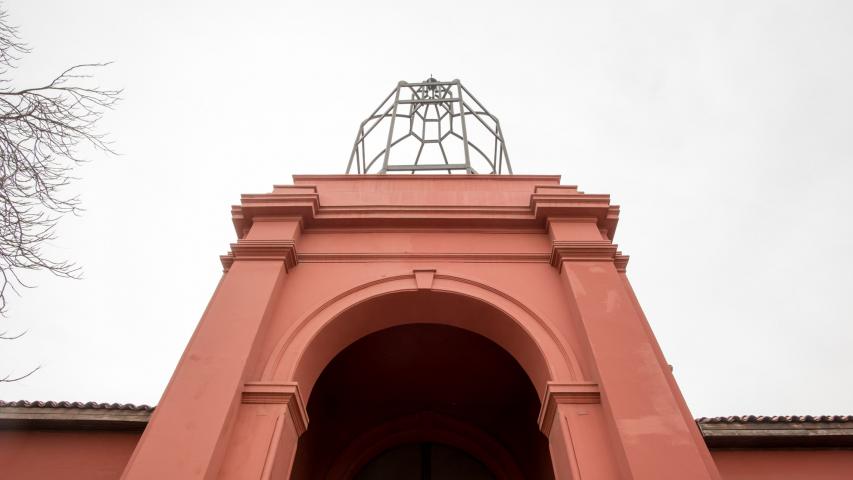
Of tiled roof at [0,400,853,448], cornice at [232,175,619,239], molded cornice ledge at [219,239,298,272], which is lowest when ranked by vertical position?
tiled roof at [0,400,853,448]

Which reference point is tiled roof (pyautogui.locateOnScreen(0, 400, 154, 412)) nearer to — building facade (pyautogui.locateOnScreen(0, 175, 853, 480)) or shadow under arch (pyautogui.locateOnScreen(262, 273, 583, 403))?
building facade (pyautogui.locateOnScreen(0, 175, 853, 480))

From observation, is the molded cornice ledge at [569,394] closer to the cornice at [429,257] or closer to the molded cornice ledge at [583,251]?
the molded cornice ledge at [583,251]

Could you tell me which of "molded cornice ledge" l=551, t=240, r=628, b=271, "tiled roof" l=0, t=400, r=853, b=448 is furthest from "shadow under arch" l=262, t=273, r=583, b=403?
"tiled roof" l=0, t=400, r=853, b=448

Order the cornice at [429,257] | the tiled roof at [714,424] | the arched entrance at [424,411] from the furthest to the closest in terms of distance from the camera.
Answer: the arched entrance at [424,411]
the cornice at [429,257]
the tiled roof at [714,424]

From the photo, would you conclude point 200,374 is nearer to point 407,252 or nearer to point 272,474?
point 272,474

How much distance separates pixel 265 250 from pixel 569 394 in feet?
13.3

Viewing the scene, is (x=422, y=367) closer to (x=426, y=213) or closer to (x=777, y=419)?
(x=426, y=213)

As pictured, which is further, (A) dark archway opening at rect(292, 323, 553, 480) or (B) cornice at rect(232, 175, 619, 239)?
(A) dark archway opening at rect(292, 323, 553, 480)

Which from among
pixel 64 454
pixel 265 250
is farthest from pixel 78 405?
pixel 265 250

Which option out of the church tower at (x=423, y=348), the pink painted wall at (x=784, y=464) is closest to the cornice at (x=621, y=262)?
the church tower at (x=423, y=348)

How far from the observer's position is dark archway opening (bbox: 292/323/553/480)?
8312mm

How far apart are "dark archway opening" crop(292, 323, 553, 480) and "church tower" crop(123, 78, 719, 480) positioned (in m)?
0.03

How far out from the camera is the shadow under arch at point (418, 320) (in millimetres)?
5852

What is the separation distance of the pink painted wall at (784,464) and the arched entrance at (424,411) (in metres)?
2.44
